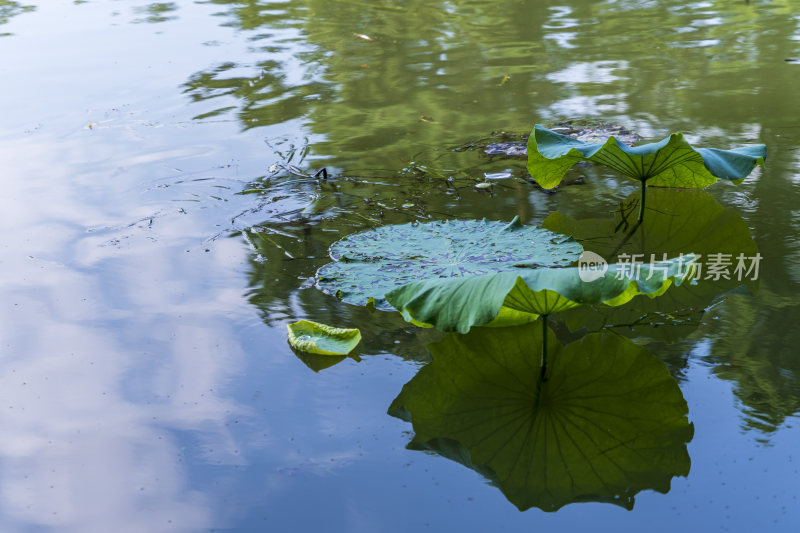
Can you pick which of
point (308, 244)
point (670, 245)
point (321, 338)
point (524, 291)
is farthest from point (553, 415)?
point (308, 244)

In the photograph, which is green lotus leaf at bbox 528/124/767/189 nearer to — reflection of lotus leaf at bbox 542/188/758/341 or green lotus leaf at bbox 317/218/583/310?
reflection of lotus leaf at bbox 542/188/758/341

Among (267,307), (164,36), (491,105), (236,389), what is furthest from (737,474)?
(164,36)

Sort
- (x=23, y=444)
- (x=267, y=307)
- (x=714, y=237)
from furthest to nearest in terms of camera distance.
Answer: (x=714, y=237) < (x=267, y=307) < (x=23, y=444)

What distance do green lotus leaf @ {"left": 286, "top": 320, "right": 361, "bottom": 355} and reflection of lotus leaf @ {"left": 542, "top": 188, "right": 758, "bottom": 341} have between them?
60cm

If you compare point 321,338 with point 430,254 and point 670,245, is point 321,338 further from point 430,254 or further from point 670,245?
point 670,245

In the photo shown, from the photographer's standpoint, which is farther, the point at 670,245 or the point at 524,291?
the point at 670,245

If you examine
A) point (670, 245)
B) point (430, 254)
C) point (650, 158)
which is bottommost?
point (670, 245)

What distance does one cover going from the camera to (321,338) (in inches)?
82.9

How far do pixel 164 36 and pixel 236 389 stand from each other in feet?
15.6

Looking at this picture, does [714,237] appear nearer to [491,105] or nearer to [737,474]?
[737,474]

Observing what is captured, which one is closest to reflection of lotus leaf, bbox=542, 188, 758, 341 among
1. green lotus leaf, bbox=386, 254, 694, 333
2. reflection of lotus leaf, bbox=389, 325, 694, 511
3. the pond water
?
the pond water

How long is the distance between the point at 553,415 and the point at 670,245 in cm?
105

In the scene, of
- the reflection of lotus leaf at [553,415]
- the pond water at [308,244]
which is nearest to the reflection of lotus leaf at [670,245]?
the pond water at [308,244]

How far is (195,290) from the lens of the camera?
247 cm
